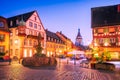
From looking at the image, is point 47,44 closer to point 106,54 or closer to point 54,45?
point 54,45

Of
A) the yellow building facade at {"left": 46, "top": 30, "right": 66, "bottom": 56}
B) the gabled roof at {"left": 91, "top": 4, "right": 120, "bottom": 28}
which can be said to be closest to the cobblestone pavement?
the gabled roof at {"left": 91, "top": 4, "right": 120, "bottom": 28}

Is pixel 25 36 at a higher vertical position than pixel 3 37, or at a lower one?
higher

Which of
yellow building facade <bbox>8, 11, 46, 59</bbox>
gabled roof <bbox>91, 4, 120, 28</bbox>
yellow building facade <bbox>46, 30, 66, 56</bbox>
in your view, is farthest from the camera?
yellow building facade <bbox>46, 30, 66, 56</bbox>

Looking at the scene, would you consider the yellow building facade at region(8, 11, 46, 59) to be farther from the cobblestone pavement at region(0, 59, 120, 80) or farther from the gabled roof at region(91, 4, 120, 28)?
the cobblestone pavement at region(0, 59, 120, 80)

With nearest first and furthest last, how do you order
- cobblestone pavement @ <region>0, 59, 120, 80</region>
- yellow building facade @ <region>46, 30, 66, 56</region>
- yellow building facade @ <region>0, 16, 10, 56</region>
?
cobblestone pavement @ <region>0, 59, 120, 80</region>
yellow building facade @ <region>0, 16, 10, 56</region>
yellow building facade @ <region>46, 30, 66, 56</region>

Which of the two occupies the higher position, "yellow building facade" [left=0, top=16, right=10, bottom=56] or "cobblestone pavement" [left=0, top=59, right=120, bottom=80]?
"yellow building facade" [left=0, top=16, right=10, bottom=56]

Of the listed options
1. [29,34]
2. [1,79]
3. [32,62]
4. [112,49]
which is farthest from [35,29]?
[1,79]

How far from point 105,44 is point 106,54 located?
695 inches

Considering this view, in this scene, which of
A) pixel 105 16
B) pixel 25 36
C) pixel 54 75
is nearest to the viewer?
pixel 54 75

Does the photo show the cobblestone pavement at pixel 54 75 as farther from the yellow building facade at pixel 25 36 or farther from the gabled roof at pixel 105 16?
the yellow building facade at pixel 25 36

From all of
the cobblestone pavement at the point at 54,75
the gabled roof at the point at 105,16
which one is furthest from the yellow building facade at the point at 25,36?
the cobblestone pavement at the point at 54,75

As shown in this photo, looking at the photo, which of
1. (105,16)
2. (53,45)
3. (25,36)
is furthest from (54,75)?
(53,45)

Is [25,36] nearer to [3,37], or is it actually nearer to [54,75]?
[3,37]

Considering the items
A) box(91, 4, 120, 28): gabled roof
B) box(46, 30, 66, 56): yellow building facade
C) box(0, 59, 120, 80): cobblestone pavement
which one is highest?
box(91, 4, 120, 28): gabled roof
